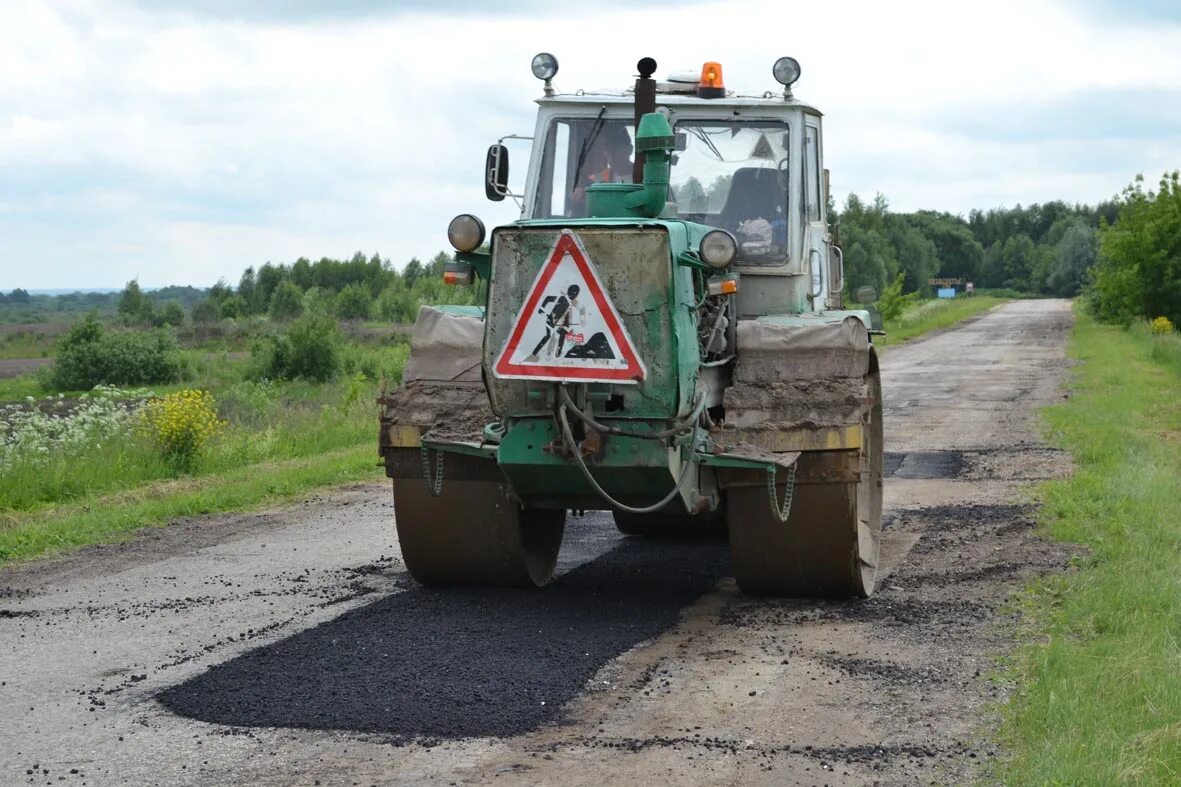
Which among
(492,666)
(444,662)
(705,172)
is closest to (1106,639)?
(492,666)

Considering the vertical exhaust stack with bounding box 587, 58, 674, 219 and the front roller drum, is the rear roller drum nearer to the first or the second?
the front roller drum

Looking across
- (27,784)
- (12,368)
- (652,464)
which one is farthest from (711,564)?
(12,368)

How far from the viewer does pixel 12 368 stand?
160ft

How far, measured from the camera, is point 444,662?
6.86 meters

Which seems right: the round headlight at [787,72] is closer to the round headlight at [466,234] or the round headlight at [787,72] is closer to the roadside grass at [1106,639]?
the round headlight at [466,234]

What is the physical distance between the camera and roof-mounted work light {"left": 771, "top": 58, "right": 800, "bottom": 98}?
30.2 ft

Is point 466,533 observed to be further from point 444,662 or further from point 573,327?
point 573,327

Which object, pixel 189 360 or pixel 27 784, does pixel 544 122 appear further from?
pixel 189 360

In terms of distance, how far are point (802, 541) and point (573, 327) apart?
73.9 inches

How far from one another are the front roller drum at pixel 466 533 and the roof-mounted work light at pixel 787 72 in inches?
119

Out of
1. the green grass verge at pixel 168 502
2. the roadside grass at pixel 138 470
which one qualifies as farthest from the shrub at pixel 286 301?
the green grass verge at pixel 168 502

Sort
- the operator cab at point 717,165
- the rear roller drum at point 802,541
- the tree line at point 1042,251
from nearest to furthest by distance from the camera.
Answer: the rear roller drum at point 802,541 < the operator cab at point 717,165 < the tree line at point 1042,251

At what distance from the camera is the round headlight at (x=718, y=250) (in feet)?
23.7

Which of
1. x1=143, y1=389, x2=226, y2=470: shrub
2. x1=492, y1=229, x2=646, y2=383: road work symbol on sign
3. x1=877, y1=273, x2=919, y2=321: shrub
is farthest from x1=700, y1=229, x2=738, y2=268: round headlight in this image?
x1=877, y1=273, x2=919, y2=321: shrub
